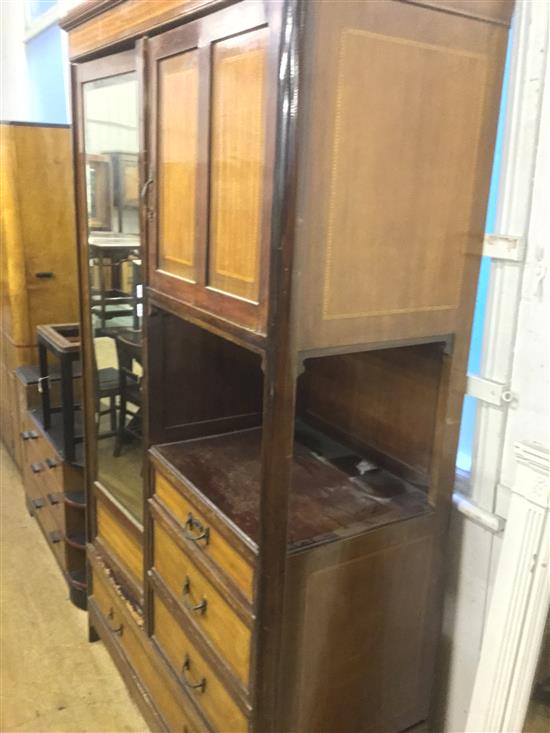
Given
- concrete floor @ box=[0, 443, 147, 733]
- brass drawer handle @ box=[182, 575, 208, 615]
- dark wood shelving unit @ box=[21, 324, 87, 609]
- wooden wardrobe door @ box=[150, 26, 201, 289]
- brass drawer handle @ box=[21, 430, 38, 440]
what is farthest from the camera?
brass drawer handle @ box=[21, 430, 38, 440]

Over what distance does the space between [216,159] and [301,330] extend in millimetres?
369

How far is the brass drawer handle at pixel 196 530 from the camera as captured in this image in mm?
1408

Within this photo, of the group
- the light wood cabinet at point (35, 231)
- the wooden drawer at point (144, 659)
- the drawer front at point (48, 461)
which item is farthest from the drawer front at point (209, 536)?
the light wood cabinet at point (35, 231)

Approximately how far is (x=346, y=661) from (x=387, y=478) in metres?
0.40

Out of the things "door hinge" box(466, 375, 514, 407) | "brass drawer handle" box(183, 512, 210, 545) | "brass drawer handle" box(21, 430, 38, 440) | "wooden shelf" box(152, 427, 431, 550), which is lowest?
"brass drawer handle" box(21, 430, 38, 440)

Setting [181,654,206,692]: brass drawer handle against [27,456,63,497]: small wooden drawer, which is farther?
[27,456,63,497]: small wooden drawer

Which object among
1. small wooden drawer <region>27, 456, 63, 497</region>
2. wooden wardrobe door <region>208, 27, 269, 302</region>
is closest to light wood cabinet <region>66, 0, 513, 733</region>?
wooden wardrobe door <region>208, 27, 269, 302</region>

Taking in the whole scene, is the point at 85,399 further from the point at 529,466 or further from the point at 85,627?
the point at 529,466

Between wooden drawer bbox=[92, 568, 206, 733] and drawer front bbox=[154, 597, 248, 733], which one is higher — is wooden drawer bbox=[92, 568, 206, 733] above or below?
below

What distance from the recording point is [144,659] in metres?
1.84

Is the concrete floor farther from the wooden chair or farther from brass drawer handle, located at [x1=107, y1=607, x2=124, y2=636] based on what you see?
the wooden chair

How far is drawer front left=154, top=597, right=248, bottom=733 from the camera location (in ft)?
4.56

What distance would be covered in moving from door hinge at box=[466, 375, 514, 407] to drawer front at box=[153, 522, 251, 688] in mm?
663

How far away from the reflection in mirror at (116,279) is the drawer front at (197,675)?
0.97 ft
